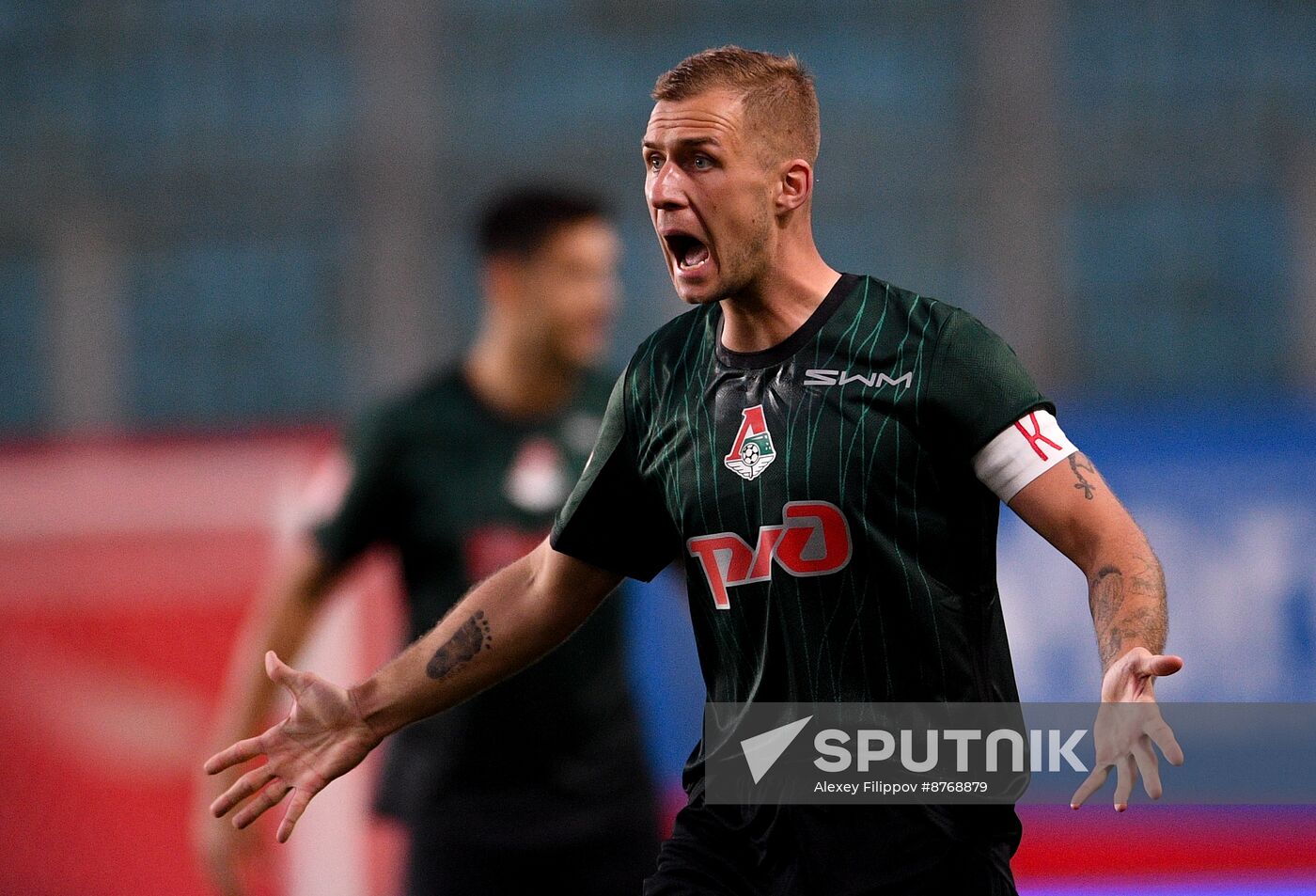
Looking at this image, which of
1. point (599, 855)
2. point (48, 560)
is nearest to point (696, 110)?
point (599, 855)

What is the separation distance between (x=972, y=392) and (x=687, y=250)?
63 cm

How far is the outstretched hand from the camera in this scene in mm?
3748

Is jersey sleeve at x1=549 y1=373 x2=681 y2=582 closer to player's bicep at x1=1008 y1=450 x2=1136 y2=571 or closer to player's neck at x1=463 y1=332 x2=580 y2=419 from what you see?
player's bicep at x1=1008 y1=450 x2=1136 y2=571

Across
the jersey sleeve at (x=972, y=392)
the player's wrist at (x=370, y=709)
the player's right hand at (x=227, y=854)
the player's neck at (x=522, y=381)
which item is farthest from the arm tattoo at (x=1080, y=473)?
the player's right hand at (x=227, y=854)

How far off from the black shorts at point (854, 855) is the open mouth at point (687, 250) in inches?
41.4

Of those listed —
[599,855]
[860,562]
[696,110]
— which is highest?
[696,110]

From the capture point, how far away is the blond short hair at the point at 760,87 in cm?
358

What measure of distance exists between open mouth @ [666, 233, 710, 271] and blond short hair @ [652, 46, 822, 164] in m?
0.25

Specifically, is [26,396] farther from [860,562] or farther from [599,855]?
[860,562]

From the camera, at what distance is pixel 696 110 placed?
3559mm

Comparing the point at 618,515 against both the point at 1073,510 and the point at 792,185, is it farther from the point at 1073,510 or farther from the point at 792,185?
the point at 1073,510

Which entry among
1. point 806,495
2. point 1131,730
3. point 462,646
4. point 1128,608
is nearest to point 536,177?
point 462,646

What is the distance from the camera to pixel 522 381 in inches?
237

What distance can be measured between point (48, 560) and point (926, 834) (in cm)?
572
